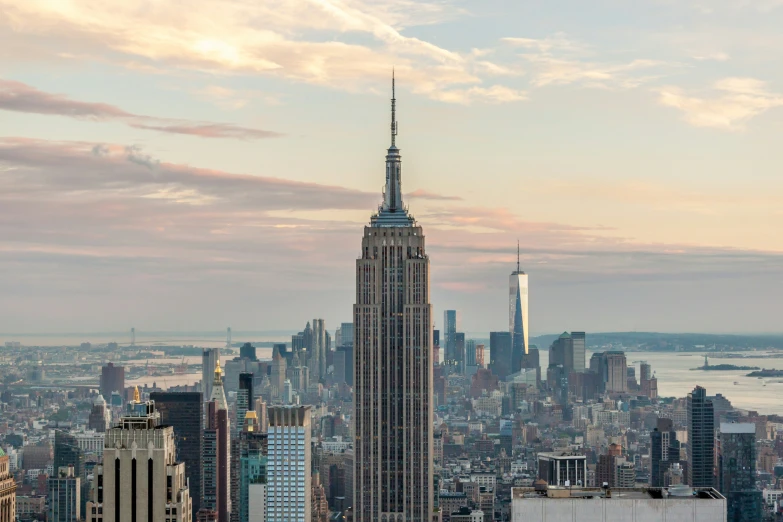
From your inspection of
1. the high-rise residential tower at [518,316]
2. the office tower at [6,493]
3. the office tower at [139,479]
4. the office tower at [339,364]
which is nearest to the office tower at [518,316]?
the high-rise residential tower at [518,316]

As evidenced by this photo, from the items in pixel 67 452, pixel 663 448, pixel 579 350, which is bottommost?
pixel 663 448

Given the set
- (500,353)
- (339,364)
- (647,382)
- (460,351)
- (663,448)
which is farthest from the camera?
(500,353)

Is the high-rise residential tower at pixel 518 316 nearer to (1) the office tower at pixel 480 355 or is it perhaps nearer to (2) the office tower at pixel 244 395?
(1) the office tower at pixel 480 355

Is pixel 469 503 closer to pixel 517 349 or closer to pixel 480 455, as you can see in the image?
pixel 480 455

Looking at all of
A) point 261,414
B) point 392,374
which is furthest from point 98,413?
point 261,414

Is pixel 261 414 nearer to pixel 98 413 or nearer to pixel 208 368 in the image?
pixel 208 368

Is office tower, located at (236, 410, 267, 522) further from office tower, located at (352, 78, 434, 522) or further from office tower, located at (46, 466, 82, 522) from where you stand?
office tower, located at (46, 466, 82, 522)

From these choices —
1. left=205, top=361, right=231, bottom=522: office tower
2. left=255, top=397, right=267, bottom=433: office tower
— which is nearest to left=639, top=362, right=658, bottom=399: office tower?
left=255, top=397, right=267, bottom=433: office tower

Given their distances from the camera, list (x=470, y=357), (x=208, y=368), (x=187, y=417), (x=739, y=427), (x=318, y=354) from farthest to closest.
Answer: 1. (x=470, y=357)
2. (x=318, y=354)
3. (x=208, y=368)
4. (x=187, y=417)
5. (x=739, y=427)
